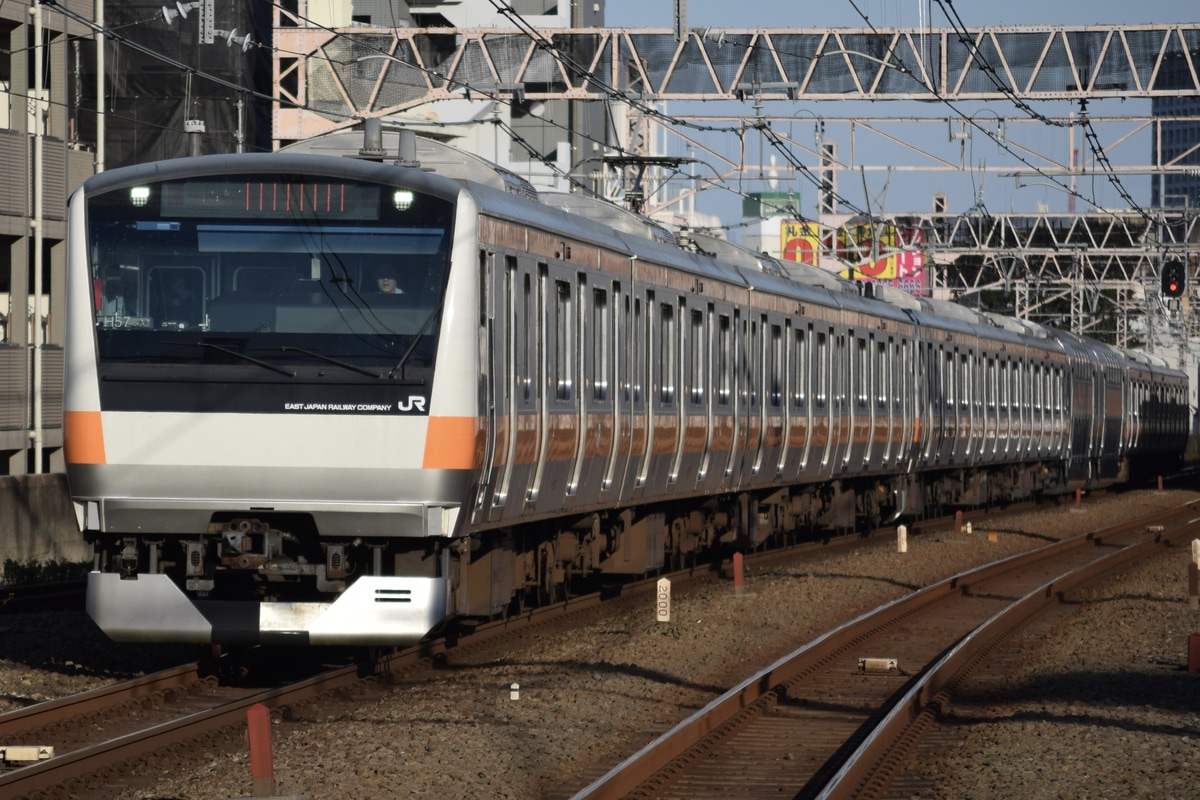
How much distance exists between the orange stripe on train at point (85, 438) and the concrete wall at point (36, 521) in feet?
30.3

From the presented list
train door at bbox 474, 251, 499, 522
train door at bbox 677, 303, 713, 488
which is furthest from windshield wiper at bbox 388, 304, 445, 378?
train door at bbox 677, 303, 713, 488

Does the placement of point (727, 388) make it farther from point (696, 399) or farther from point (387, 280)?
point (387, 280)

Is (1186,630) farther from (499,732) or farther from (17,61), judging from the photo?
(17,61)

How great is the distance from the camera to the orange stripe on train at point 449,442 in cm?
1071

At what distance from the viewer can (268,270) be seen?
10.8m

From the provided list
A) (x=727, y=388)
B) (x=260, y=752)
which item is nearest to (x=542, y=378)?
(x=260, y=752)

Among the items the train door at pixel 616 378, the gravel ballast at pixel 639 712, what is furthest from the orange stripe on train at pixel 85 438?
the train door at pixel 616 378

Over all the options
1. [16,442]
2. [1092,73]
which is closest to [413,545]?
[16,442]

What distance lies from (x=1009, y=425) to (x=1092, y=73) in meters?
7.02

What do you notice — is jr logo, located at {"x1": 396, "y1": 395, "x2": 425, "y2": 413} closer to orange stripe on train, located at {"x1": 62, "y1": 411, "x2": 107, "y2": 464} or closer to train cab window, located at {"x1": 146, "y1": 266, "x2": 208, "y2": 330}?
train cab window, located at {"x1": 146, "y1": 266, "x2": 208, "y2": 330}

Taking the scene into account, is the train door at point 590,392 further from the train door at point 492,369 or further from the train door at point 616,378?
the train door at point 492,369

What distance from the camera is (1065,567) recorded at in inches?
928

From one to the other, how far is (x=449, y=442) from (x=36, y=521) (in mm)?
11328

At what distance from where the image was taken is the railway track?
9148 millimetres
